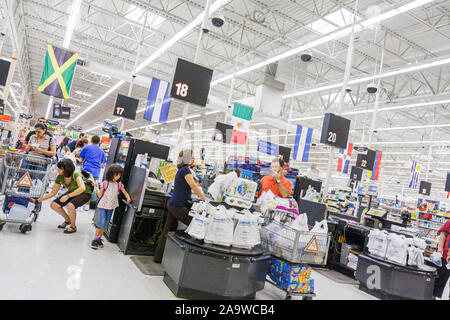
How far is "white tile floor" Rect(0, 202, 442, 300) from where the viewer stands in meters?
2.71

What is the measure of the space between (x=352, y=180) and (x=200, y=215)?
502 inches

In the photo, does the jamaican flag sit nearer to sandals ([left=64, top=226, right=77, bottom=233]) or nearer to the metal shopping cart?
sandals ([left=64, top=226, right=77, bottom=233])

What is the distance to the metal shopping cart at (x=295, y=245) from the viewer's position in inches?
133

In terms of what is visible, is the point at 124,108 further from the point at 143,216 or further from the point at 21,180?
the point at 143,216

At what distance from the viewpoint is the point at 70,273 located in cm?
312

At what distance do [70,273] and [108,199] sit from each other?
1351 millimetres

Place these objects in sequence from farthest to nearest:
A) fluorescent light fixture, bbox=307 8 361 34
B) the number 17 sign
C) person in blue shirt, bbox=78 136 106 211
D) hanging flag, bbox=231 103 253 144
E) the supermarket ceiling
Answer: hanging flag, bbox=231 103 253 144, the number 17 sign, the supermarket ceiling, fluorescent light fixture, bbox=307 8 361 34, person in blue shirt, bbox=78 136 106 211

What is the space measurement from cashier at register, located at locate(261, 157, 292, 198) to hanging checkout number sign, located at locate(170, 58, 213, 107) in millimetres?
2167

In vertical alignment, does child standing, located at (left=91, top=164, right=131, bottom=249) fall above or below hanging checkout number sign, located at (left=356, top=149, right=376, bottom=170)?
below

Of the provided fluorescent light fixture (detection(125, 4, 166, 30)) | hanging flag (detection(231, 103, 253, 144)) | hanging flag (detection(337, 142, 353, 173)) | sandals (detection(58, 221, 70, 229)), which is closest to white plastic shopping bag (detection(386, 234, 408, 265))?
sandals (detection(58, 221, 70, 229))

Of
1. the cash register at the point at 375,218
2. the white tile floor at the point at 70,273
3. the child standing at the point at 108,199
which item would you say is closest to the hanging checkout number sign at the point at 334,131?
the cash register at the point at 375,218

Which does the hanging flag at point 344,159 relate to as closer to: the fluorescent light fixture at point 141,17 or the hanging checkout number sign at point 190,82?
the fluorescent light fixture at point 141,17
